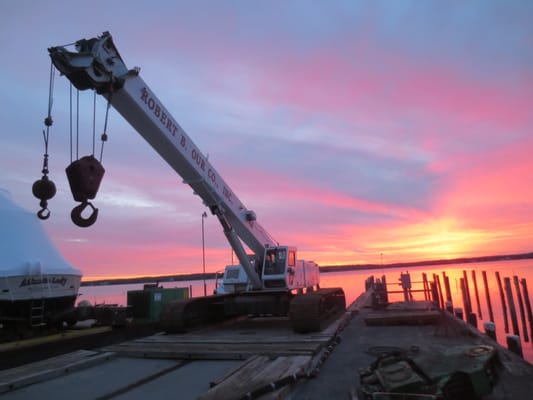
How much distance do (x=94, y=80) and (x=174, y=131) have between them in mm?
2400

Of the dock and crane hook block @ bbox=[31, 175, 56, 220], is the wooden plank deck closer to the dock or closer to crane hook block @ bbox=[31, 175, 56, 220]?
the dock

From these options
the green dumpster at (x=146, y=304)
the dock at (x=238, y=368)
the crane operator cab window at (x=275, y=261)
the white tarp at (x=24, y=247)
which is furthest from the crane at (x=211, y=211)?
the white tarp at (x=24, y=247)

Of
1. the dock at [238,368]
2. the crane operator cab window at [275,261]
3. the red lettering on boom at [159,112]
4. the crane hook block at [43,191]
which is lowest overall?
the dock at [238,368]

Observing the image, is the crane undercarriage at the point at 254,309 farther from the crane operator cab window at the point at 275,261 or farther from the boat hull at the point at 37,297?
the boat hull at the point at 37,297

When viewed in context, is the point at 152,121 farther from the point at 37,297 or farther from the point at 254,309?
the point at 37,297

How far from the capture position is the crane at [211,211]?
6938 mm

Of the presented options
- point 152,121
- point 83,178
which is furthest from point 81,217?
point 152,121

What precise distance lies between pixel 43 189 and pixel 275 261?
8.60 metres

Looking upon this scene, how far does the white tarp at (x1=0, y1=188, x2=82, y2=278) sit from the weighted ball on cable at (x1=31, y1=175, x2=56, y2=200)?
24.3 feet

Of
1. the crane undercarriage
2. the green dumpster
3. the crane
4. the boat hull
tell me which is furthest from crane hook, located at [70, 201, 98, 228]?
the green dumpster

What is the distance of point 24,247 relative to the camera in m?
13.1

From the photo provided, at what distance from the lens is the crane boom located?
672 centimetres

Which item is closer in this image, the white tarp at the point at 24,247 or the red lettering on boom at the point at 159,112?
the red lettering on boom at the point at 159,112

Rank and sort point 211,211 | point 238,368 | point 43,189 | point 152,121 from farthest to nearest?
point 211,211
point 152,121
point 238,368
point 43,189
